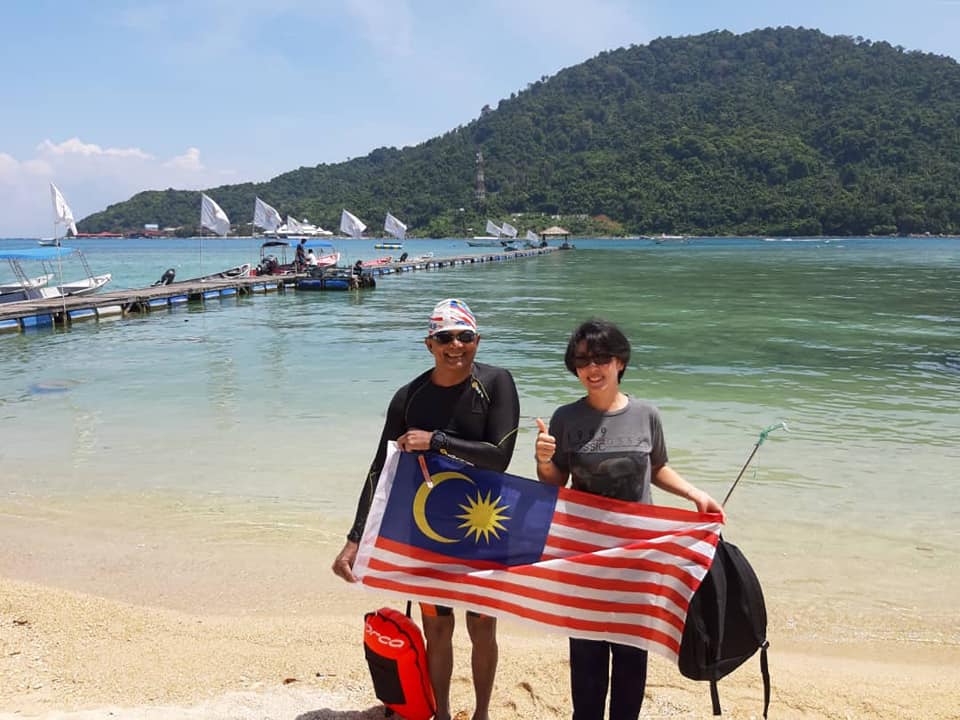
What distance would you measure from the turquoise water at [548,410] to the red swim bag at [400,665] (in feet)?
11.2

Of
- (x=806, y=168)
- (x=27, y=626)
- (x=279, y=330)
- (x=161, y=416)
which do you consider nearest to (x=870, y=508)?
(x=27, y=626)

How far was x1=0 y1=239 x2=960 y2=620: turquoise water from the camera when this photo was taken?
7.25 meters

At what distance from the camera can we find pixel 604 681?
3084 mm

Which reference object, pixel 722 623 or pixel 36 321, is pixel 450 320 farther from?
pixel 36 321

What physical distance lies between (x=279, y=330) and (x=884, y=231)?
150 metres

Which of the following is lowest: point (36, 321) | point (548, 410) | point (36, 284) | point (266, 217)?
point (548, 410)

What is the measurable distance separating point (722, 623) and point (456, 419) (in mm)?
1288

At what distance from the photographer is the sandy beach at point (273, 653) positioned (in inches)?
152

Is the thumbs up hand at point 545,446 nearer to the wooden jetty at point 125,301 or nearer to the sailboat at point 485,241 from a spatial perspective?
the wooden jetty at point 125,301

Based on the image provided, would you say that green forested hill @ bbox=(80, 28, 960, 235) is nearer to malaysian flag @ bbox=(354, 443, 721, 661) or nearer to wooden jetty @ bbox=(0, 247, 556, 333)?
wooden jetty @ bbox=(0, 247, 556, 333)

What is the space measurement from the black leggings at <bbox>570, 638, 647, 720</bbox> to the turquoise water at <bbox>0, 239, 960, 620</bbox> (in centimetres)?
307

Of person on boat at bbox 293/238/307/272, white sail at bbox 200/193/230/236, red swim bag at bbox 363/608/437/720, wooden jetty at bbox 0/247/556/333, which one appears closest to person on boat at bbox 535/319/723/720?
red swim bag at bbox 363/608/437/720

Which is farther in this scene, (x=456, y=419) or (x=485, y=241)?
(x=485, y=241)

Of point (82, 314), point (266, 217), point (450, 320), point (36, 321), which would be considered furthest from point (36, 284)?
point (450, 320)
